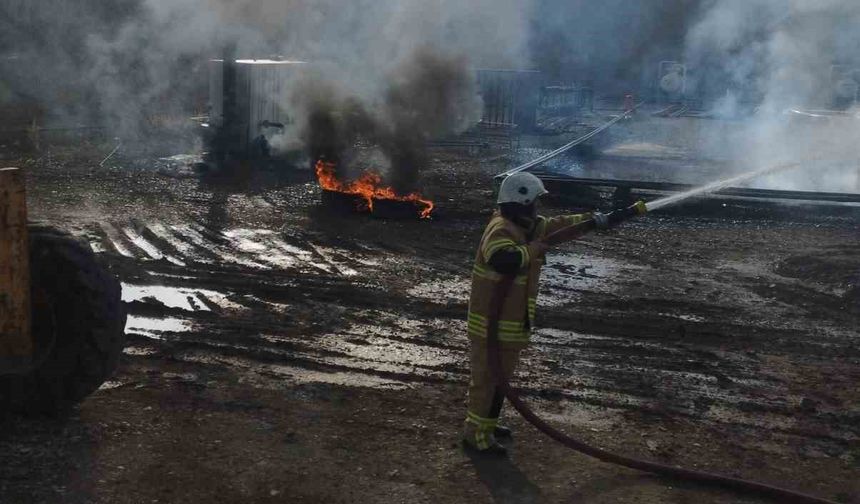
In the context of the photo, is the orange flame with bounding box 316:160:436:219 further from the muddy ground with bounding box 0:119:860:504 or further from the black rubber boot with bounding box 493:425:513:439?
the black rubber boot with bounding box 493:425:513:439

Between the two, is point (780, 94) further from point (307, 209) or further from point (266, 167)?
point (307, 209)

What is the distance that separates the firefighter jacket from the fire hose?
0.05 metres

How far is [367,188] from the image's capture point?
41.8 feet

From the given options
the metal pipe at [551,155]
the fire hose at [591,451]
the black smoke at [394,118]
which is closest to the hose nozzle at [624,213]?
the fire hose at [591,451]

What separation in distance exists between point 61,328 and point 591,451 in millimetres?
2863

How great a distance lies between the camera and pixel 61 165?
620 inches

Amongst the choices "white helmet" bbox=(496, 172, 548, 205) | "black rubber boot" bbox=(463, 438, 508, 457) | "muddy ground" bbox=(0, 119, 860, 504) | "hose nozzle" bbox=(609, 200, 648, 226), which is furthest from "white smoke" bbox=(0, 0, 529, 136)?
"black rubber boot" bbox=(463, 438, 508, 457)

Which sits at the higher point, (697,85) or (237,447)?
(697,85)

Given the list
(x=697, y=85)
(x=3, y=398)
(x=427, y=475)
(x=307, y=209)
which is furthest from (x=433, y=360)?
(x=697, y=85)

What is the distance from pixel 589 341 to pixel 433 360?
134cm

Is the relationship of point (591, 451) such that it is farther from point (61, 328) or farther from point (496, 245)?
point (61, 328)

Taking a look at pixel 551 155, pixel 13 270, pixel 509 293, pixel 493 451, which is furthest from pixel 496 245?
pixel 551 155

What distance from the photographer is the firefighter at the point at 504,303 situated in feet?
15.3

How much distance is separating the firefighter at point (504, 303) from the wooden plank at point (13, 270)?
231cm
